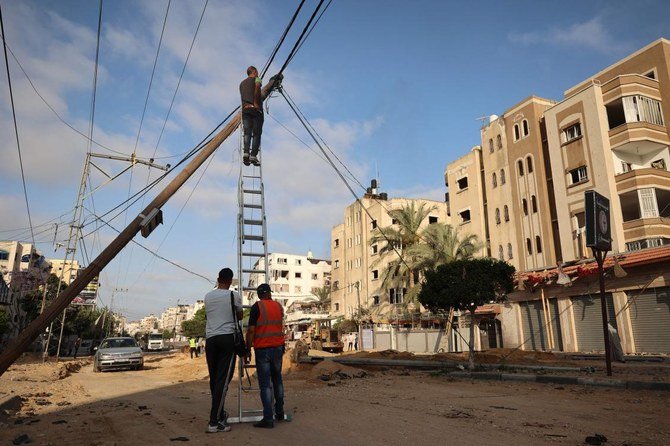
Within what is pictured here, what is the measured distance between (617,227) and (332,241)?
150ft

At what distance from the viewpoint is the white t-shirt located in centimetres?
592

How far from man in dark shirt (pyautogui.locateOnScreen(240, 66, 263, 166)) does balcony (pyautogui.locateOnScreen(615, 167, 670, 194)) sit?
27.4 metres

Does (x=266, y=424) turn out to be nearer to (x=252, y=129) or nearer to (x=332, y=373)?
(x=252, y=129)

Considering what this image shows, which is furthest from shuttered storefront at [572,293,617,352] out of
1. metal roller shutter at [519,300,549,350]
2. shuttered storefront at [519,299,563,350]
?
metal roller shutter at [519,300,549,350]

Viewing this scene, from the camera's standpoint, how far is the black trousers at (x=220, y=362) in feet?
18.8

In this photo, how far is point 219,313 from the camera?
599 centimetres

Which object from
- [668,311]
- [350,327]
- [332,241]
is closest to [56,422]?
[668,311]

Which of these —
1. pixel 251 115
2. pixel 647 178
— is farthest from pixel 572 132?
pixel 251 115

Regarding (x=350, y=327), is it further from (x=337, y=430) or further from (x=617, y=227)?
(x=337, y=430)

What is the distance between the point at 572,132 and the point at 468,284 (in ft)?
69.6

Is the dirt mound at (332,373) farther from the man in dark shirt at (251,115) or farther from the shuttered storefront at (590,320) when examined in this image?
the shuttered storefront at (590,320)

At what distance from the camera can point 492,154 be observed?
40406mm

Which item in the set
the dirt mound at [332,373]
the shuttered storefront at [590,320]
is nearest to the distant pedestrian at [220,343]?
the dirt mound at [332,373]

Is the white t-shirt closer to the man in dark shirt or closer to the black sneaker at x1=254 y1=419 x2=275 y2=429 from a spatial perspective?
the black sneaker at x1=254 y1=419 x2=275 y2=429
